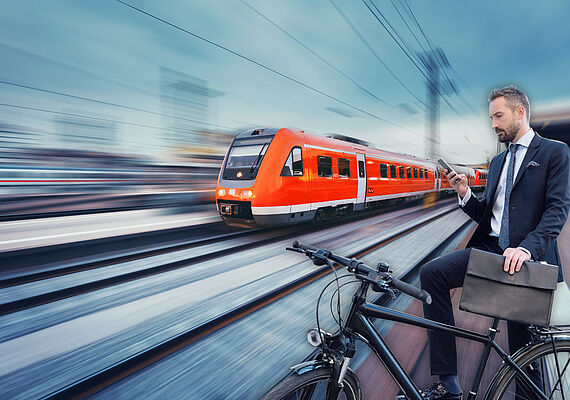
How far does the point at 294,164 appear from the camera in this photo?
7.54 m

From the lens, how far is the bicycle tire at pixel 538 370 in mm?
1471

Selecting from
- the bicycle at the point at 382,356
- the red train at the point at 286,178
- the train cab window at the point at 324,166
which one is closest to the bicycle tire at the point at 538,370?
the bicycle at the point at 382,356

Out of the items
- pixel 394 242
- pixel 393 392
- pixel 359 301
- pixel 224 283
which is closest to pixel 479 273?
pixel 359 301

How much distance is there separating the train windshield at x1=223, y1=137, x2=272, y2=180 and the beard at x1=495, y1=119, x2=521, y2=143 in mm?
5658

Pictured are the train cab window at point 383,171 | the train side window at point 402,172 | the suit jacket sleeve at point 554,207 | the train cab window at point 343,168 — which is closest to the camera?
the suit jacket sleeve at point 554,207

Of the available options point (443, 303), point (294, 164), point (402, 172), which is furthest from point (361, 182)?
point (443, 303)

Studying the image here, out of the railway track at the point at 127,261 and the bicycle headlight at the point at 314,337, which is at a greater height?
the bicycle headlight at the point at 314,337

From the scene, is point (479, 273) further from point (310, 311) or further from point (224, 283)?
point (224, 283)

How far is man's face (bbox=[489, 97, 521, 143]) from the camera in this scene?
171 centimetres

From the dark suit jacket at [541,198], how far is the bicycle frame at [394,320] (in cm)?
50

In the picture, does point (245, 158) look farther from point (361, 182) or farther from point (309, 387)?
point (309, 387)

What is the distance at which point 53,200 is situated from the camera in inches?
562

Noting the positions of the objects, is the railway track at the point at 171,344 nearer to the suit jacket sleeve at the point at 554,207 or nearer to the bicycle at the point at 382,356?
the bicycle at the point at 382,356

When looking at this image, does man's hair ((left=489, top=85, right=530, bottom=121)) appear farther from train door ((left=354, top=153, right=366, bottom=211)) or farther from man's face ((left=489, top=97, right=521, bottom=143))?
train door ((left=354, top=153, right=366, bottom=211))
